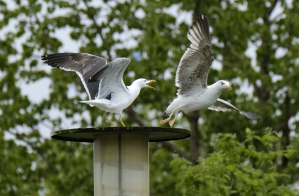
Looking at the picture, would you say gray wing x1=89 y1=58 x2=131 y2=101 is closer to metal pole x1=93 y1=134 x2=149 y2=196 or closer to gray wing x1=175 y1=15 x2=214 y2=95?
metal pole x1=93 y1=134 x2=149 y2=196

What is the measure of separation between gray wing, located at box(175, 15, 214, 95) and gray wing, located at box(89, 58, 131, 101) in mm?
1268

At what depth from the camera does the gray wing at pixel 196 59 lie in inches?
412

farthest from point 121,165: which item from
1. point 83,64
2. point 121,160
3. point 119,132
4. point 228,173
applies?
point 228,173

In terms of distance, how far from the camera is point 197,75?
35.0 ft

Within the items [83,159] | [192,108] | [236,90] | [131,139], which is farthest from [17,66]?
[131,139]

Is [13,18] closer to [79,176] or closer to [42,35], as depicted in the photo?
[42,35]

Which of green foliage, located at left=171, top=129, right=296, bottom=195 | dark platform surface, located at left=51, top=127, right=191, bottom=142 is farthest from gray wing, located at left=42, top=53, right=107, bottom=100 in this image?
green foliage, located at left=171, top=129, right=296, bottom=195

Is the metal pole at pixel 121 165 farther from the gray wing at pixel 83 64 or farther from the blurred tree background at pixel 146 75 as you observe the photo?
the blurred tree background at pixel 146 75

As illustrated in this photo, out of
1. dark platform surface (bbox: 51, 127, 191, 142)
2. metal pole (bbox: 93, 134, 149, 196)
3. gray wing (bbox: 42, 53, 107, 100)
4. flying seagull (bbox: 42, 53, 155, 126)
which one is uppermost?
gray wing (bbox: 42, 53, 107, 100)

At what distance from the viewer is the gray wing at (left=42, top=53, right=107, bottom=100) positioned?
33.0ft

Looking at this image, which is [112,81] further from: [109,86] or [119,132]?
[119,132]

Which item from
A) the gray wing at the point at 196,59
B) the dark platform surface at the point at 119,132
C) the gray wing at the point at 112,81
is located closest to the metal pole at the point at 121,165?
the dark platform surface at the point at 119,132

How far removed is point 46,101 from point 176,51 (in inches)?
134

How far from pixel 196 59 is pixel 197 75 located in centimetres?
23
